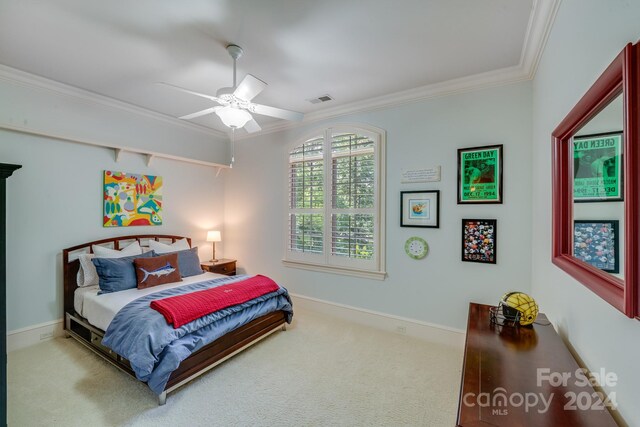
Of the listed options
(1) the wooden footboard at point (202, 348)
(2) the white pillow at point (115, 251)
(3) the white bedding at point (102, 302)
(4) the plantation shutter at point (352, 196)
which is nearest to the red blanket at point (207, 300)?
(1) the wooden footboard at point (202, 348)

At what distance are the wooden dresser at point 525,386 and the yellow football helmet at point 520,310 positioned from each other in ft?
0.35

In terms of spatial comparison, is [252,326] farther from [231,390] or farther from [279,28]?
[279,28]

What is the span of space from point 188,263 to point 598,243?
3.87 m

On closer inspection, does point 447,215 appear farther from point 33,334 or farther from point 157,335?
point 33,334

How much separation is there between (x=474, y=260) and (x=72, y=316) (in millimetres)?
4249

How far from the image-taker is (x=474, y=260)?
284cm

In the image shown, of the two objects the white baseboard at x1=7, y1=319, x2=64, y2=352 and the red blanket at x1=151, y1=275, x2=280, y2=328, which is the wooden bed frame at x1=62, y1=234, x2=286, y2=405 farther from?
the red blanket at x1=151, y1=275, x2=280, y2=328

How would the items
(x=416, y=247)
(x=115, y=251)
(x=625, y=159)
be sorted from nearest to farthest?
(x=625, y=159)
(x=416, y=247)
(x=115, y=251)

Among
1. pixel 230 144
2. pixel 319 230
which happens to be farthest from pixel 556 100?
pixel 230 144

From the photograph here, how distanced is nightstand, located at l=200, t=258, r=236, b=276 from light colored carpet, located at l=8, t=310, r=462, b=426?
1.65m

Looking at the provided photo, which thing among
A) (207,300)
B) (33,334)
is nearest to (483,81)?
(207,300)

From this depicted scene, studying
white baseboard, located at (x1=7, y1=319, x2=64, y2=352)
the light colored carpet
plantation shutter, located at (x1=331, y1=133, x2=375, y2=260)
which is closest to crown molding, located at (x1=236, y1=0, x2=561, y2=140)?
plantation shutter, located at (x1=331, y1=133, x2=375, y2=260)

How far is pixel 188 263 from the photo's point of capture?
3.68 metres

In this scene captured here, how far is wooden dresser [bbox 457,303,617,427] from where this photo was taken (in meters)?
0.96
